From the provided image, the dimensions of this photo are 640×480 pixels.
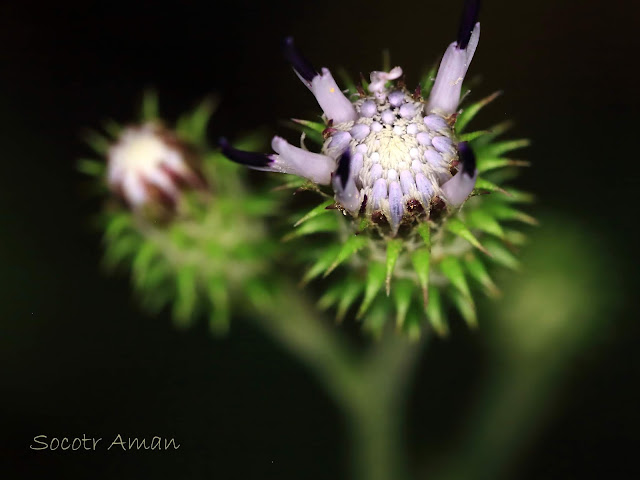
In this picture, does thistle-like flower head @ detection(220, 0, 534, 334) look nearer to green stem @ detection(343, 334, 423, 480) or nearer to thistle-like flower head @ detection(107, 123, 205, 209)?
thistle-like flower head @ detection(107, 123, 205, 209)

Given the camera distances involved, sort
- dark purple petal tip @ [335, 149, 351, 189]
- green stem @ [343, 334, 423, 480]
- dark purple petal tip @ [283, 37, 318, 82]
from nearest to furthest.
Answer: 1. dark purple petal tip @ [335, 149, 351, 189]
2. dark purple petal tip @ [283, 37, 318, 82]
3. green stem @ [343, 334, 423, 480]

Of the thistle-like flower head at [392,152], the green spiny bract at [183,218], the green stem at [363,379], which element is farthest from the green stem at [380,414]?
the thistle-like flower head at [392,152]

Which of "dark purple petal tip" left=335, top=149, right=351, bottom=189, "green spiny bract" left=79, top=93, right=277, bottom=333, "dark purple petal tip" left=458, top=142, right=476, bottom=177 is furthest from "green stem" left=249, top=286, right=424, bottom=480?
"dark purple petal tip" left=458, top=142, right=476, bottom=177

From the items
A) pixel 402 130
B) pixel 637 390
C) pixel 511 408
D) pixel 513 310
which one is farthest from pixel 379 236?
pixel 637 390

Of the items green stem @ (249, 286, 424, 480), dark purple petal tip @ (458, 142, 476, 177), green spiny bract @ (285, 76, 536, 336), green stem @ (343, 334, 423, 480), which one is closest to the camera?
dark purple petal tip @ (458, 142, 476, 177)

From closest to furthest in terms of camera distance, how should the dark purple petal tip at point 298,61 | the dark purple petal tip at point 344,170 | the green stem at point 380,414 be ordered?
the dark purple petal tip at point 344,170
the dark purple petal tip at point 298,61
the green stem at point 380,414

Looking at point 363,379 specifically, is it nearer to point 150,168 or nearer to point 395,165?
point 150,168

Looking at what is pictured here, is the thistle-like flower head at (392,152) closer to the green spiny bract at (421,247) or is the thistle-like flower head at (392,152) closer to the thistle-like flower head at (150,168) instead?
the green spiny bract at (421,247)

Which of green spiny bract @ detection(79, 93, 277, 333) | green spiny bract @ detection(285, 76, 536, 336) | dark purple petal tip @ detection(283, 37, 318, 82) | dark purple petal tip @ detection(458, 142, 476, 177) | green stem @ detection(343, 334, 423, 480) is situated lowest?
dark purple petal tip @ detection(458, 142, 476, 177)

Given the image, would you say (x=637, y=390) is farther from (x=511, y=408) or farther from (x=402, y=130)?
(x=402, y=130)
